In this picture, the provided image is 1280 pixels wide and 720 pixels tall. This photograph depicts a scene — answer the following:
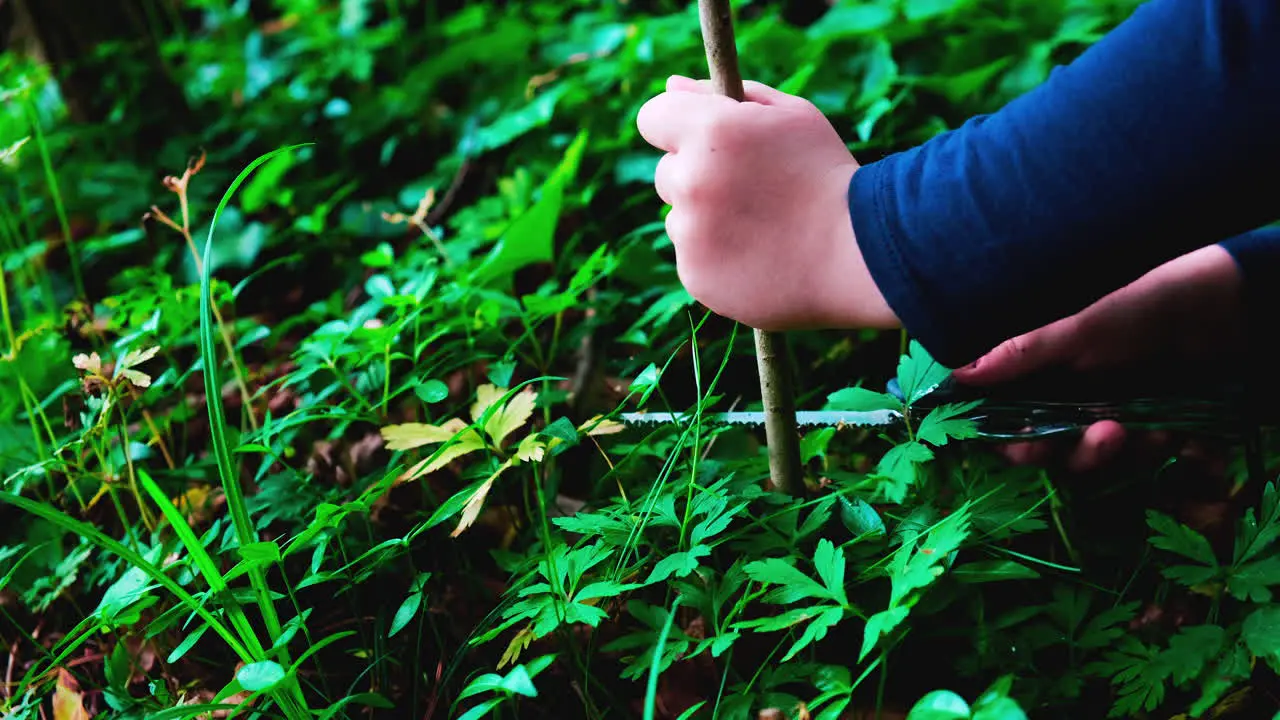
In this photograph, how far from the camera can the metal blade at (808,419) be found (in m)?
1.02

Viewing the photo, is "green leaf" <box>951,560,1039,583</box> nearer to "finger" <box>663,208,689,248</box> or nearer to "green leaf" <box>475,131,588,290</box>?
"finger" <box>663,208,689,248</box>

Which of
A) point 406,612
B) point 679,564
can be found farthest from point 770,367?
point 406,612

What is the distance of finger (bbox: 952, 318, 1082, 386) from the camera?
1041mm

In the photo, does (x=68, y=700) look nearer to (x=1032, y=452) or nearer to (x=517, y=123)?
(x=1032, y=452)

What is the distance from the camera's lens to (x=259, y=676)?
0.77 metres

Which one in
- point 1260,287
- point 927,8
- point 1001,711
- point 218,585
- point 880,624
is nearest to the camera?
point 1001,711

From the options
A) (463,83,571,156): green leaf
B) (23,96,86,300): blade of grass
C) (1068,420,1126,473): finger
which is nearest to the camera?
(1068,420,1126,473): finger

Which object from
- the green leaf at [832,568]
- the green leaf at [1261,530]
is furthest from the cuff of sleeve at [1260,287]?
the green leaf at [832,568]

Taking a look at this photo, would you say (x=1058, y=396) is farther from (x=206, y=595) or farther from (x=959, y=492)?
(x=206, y=595)

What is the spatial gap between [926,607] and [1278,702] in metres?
0.33

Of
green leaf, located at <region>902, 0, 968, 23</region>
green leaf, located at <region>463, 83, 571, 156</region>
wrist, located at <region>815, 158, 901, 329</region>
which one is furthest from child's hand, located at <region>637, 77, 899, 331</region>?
green leaf, located at <region>902, 0, 968, 23</region>

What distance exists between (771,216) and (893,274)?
134 mm

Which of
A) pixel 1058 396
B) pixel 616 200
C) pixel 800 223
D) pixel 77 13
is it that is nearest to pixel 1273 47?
pixel 800 223

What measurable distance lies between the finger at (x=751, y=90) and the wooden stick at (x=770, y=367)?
3 centimetres
